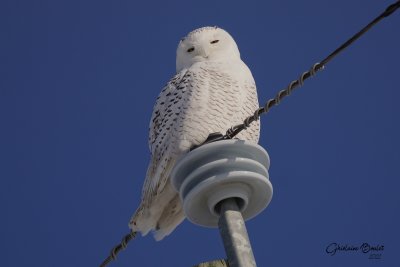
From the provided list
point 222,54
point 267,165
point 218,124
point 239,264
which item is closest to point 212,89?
point 218,124

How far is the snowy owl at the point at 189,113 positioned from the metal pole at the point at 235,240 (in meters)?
1.27

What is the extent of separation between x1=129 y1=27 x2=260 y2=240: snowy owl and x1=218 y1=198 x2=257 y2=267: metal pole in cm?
127

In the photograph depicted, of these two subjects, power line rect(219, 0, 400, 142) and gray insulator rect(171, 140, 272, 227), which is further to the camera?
gray insulator rect(171, 140, 272, 227)

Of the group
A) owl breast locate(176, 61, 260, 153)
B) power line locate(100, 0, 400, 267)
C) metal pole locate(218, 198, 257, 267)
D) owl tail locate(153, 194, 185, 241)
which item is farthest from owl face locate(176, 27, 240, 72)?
metal pole locate(218, 198, 257, 267)

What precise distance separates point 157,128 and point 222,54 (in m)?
0.99

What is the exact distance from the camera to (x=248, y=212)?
3.17 meters

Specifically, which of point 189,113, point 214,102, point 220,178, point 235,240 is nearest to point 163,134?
point 189,113

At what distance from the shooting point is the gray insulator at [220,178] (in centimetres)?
292

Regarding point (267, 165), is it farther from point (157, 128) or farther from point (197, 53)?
point (197, 53)

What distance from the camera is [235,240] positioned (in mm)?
2584

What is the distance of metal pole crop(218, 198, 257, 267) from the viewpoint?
251 centimetres

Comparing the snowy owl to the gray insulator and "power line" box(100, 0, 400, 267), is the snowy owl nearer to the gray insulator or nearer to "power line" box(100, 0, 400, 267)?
"power line" box(100, 0, 400, 267)

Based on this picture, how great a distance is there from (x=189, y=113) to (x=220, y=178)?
1553mm

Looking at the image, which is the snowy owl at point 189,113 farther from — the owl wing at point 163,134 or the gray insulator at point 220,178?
the gray insulator at point 220,178
